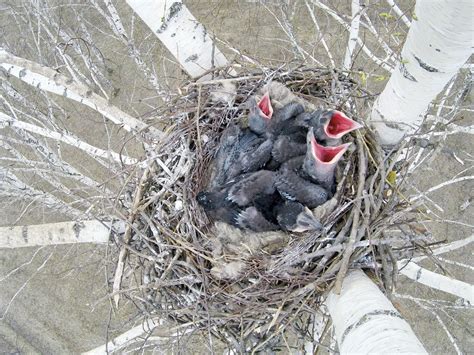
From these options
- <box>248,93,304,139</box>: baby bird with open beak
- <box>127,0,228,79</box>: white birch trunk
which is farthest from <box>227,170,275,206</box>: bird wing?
→ <box>127,0,228,79</box>: white birch trunk

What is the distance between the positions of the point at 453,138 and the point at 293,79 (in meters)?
3.57

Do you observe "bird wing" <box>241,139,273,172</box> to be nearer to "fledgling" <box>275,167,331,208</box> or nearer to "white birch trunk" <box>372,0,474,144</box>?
"fledgling" <box>275,167,331,208</box>

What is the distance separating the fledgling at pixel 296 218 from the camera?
2234mm

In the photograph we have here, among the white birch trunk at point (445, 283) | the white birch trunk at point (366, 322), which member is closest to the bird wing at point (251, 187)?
the white birch trunk at point (366, 322)

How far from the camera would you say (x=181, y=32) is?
93.2 inches

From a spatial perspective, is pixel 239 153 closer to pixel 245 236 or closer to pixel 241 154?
pixel 241 154

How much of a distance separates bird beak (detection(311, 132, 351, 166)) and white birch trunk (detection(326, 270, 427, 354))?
0.58 meters

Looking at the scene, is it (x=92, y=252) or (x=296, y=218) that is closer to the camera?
(x=296, y=218)

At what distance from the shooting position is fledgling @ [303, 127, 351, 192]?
2326 millimetres

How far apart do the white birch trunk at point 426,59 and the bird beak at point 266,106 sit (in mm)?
608

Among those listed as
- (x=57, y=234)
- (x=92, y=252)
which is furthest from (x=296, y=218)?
(x=92, y=252)

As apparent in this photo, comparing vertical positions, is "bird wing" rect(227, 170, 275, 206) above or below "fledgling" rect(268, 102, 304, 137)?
below

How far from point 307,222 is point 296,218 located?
0.25 feet

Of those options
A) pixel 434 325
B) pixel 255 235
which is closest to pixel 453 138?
pixel 434 325
